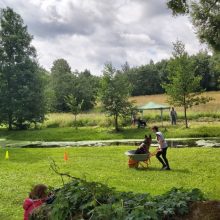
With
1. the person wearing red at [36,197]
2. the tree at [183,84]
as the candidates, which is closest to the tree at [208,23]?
the tree at [183,84]

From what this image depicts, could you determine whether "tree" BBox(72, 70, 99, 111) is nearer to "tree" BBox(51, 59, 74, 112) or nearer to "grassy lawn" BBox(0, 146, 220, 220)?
"tree" BBox(51, 59, 74, 112)

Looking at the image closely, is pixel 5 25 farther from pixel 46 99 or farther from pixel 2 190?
pixel 2 190

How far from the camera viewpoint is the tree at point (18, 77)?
156 feet

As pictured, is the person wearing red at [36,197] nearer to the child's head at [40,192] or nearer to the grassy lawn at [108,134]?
the child's head at [40,192]

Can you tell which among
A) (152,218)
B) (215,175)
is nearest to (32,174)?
(215,175)

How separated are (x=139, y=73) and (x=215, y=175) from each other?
8506 centimetres

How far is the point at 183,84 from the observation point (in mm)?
39469

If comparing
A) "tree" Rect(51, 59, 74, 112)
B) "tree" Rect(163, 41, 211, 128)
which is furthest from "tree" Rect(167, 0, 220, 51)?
"tree" Rect(51, 59, 74, 112)

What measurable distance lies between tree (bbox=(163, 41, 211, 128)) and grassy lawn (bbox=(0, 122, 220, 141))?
237 cm

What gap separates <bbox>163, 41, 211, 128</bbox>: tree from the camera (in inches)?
1559

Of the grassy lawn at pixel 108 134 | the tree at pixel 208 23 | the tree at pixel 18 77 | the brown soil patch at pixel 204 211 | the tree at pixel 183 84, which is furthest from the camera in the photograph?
the tree at pixel 18 77

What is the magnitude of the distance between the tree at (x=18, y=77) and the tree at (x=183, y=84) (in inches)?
636

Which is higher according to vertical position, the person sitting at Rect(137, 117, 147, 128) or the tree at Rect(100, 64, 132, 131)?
the tree at Rect(100, 64, 132, 131)

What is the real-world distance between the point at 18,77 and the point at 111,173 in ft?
108
